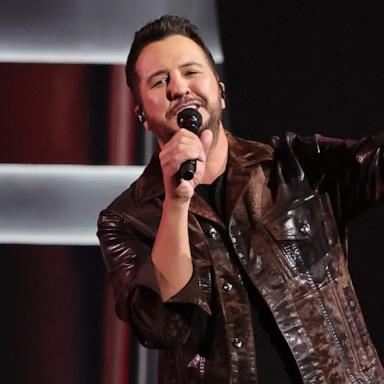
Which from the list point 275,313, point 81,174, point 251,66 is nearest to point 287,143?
point 275,313

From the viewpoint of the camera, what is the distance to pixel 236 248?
133 cm

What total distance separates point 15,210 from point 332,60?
0.95 metres

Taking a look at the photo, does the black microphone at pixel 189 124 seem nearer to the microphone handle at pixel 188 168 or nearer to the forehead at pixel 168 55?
the microphone handle at pixel 188 168

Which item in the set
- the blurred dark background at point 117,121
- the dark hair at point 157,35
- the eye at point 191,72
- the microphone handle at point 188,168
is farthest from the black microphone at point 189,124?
the blurred dark background at point 117,121

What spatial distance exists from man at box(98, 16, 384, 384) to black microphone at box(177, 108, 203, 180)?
0.11ft

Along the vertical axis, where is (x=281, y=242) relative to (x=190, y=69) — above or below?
below

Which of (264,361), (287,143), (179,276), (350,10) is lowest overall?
(264,361)

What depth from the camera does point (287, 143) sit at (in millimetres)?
1433

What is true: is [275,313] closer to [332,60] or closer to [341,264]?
[341,264]

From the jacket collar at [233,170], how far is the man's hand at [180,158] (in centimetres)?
20

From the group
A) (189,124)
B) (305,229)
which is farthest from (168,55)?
(305,229)

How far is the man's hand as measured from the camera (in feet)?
3.59

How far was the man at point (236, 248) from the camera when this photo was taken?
4.20ft

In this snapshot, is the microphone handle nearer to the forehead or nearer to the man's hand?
the man's hand
